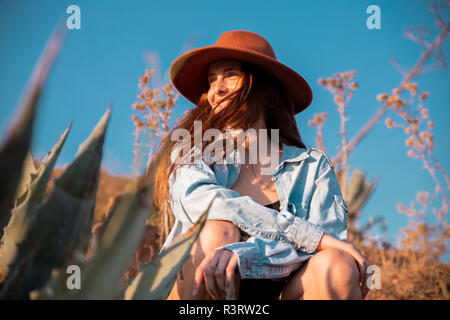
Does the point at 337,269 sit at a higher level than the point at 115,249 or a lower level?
lower

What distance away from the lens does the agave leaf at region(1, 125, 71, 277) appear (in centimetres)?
87

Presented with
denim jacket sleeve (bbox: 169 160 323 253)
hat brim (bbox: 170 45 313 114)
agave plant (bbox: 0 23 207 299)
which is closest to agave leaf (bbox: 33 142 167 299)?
agave plant (bbox: 0 23 207 299)

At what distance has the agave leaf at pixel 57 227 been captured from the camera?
0.83 m

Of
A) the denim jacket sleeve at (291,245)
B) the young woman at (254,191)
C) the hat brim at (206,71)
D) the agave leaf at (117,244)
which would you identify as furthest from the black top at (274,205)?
the agave leaf at (117,244)

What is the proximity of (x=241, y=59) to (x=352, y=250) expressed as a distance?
1143mm

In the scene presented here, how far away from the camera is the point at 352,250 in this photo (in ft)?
5.08

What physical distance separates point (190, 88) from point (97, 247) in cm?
179

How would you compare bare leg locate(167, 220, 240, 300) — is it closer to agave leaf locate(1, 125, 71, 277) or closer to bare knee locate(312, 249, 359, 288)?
bare knee locate(312, 249, 359, 288)

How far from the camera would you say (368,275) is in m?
1.56

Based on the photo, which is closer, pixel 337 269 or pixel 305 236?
pixel 337 269

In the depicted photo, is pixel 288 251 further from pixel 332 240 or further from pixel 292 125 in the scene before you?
pixel 292 125

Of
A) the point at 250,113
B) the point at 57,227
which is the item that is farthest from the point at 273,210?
the point at 57,227

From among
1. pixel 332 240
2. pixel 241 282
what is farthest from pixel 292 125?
pixel 241 282

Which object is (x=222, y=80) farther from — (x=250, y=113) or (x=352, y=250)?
(x=352, y=250)
